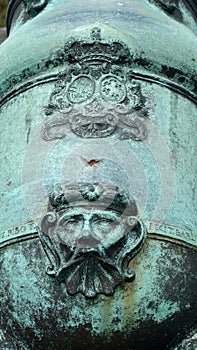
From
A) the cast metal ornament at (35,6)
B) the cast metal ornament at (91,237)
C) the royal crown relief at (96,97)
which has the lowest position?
the cast metal ornament at (91,237)

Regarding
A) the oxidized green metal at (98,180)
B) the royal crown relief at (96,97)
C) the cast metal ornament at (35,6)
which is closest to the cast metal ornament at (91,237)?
the oxidized green metal at (98,180)

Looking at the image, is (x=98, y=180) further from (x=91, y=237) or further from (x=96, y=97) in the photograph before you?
(x=96, y=97)

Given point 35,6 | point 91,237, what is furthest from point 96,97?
point 35,6

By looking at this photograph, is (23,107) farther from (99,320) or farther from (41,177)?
(99,320)

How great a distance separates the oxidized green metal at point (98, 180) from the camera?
5.00 metres

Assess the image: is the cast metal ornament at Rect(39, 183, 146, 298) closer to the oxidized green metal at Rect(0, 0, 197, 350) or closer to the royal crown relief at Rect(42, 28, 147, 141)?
the oxidized green metal at Rect(0, 0, 197, 350)

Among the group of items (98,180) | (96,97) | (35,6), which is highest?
(35,6)

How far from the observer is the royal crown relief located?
5.41m

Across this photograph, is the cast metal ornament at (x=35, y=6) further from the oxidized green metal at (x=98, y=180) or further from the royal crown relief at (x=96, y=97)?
the royal crown relief at (x=96, y=97)

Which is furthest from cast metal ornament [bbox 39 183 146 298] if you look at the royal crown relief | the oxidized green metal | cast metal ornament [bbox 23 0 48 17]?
cast metal ornament [bbox 23 0 48 17]

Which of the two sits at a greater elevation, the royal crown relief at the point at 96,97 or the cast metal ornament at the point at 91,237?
the royal crown relief at the point at 96,97

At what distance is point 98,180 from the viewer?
16.9 ft

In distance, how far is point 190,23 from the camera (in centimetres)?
645

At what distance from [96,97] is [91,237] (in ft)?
2.91
